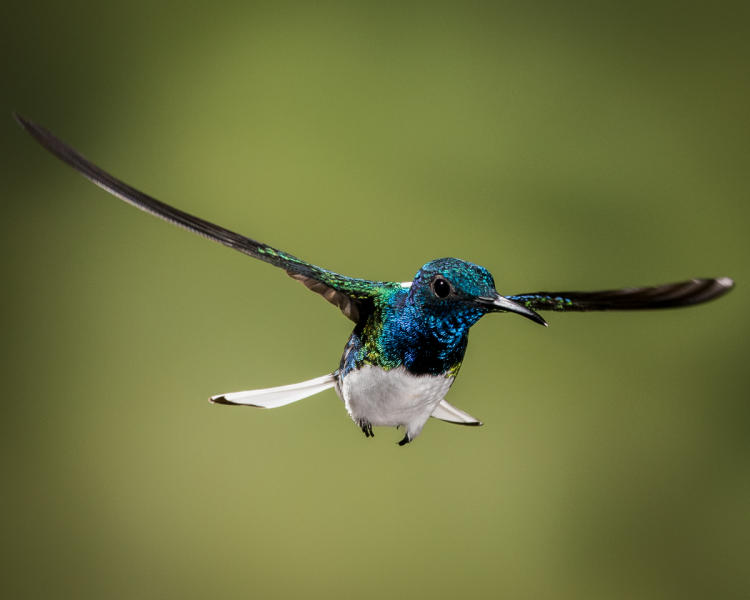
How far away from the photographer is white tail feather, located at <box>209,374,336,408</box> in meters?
0.44

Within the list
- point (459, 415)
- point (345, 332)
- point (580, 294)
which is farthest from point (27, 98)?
point (580, 294)

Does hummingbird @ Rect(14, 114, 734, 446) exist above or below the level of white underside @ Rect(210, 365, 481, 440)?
above

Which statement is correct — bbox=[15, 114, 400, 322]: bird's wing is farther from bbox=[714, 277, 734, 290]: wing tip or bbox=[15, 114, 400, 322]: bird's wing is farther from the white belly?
bbox=[714, 277, 734, 290]: wing tip

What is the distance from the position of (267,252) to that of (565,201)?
3.36 feet

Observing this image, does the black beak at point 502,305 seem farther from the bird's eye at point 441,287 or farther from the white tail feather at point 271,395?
the white tail feather at point 271,395

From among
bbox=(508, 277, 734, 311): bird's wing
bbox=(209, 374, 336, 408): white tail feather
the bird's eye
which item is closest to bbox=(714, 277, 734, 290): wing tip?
bbox=(508, 277, 734, 311): bird's wing

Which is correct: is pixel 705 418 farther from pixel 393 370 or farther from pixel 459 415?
pixel 393 370

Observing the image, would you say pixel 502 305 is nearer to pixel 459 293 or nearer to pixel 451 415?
pixel 459 293

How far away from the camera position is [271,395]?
0.45 meters

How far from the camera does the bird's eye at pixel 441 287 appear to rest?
0.36 metres

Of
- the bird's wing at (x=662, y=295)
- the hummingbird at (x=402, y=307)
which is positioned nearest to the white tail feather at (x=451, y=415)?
the hummingbird at (x=402, y=307)

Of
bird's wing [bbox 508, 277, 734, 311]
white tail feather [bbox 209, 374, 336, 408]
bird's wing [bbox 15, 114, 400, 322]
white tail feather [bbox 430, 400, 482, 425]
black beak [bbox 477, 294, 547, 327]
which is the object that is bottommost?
white tail feather [bbox 430, 400, 482, 425]

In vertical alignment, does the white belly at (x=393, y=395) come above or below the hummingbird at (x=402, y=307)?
below

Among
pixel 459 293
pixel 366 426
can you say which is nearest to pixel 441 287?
pixel 459 293
